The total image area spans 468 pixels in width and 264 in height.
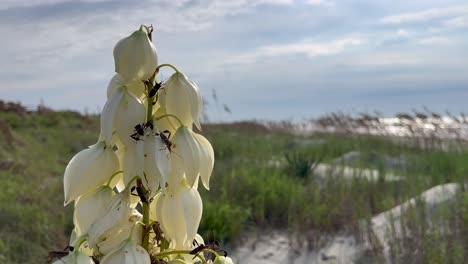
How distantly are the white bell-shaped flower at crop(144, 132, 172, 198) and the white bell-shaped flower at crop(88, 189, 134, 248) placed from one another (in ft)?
0.18

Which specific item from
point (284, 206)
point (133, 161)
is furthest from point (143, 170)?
point (284, 206)

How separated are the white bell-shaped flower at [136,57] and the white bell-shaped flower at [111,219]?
0.69ft

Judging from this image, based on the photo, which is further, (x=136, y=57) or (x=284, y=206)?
(x=284, y=206)

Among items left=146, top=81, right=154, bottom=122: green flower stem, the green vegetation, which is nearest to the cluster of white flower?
left=146, top=81, right=154, bottom=122: green flower stem

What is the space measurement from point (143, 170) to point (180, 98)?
156mm

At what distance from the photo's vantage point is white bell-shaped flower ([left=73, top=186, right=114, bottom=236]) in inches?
44.5

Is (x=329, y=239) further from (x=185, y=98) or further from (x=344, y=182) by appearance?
(x=185, y=98)

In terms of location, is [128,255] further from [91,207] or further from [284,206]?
[284,206]

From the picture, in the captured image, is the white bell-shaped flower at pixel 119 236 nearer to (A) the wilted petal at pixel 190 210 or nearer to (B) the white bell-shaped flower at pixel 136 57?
(A) the wilted petal at pixel 190 210

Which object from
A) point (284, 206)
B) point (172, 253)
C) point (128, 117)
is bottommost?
point (284, 206)

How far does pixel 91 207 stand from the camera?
114 centimetres

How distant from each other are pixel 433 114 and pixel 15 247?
5.99m

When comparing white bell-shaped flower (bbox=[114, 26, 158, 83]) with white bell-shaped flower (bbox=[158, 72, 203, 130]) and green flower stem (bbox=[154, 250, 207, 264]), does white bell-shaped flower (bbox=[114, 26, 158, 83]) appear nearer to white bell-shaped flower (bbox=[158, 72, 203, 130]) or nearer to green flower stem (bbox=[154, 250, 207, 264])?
white bell-shaped flower (bbox=[158, 72, 203, 130])

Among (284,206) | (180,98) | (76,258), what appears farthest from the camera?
(284,206)
